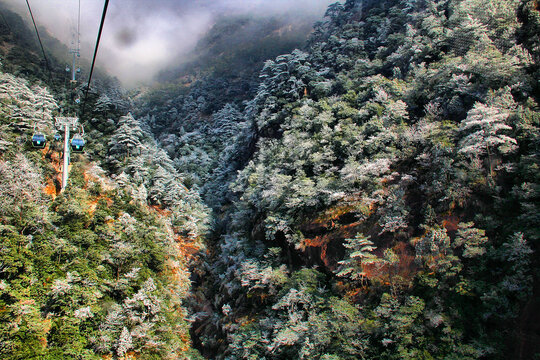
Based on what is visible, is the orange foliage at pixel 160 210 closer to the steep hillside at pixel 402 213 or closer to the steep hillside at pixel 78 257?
the steep hillside at pixel 78 257

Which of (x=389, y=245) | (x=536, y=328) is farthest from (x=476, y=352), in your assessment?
(x=389, y=245)

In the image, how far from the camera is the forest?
52.0 feet

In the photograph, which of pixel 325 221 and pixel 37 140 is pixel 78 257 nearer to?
pixel 37 140

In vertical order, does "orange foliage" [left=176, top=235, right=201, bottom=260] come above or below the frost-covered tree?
below

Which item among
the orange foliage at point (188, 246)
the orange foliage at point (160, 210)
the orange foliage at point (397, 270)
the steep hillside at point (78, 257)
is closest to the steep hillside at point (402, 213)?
the orange foliage at point (397, 270)

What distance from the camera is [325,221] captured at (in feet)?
81.3

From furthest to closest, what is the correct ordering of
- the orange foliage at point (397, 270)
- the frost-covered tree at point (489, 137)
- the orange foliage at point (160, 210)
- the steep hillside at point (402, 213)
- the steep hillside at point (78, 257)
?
the orange foliage at point (160, 210), the frost-covered tree at point (489, 137), the orange foliage at point (397, 270), the steep hillside at point (402, 213), the steep hillside at point (78, 257)

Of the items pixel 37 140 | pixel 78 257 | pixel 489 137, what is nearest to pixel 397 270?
pixel 489 137

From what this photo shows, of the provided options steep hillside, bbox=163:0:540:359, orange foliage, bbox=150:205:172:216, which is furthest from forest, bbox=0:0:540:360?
orange foliage, bbox=150:205:172:216

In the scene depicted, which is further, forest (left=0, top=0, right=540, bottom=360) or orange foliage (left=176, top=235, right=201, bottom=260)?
orange foliage (left=176, top=235, right=201, bottom=260)

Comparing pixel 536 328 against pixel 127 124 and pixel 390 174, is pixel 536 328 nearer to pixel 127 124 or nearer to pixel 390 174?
pixel 390 174

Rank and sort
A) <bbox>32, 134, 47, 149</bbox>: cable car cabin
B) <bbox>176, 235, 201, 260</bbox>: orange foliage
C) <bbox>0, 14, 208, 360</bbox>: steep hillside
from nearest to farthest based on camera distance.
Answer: <bbox>0, 14, 208, 360</bbox>: steep hillside, <bbox>32, 134, 47, 149</bbox>: cable car cabin, <bbox>176, 235, 201, 260</bbox>: orange foliage

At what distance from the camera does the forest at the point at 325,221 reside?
15.8 m

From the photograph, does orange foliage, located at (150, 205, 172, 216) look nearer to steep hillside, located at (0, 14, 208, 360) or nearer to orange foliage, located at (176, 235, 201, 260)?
steep hillside, located at (0, 14, 208, 360)
